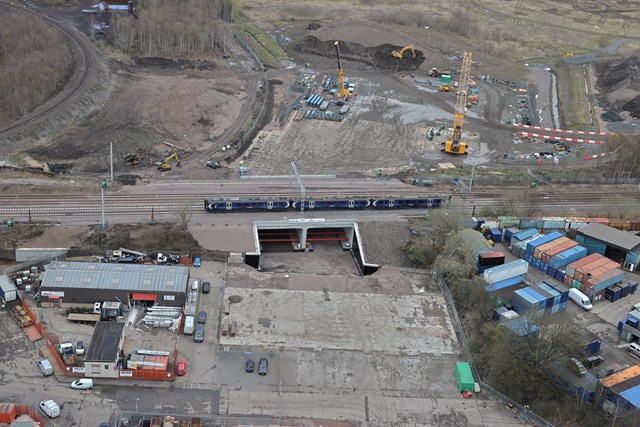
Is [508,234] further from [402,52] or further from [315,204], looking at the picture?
[402,52]

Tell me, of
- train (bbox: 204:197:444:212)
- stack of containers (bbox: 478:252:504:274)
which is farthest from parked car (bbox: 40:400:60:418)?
stack of containers (bbox: 478:252:504:274)

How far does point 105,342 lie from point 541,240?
43.7 meters

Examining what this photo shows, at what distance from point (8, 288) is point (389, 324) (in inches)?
1276

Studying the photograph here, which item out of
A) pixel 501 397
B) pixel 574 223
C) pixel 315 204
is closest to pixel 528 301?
pixel 501 397

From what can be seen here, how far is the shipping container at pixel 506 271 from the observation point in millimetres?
69375

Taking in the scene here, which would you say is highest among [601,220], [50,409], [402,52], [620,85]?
[620,85]

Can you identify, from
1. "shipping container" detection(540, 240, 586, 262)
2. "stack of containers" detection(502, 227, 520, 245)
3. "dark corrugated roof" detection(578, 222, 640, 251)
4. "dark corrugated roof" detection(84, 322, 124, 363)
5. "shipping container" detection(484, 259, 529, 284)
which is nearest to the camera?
"dark corrugated roof" detection(84, 322, 124, 363)

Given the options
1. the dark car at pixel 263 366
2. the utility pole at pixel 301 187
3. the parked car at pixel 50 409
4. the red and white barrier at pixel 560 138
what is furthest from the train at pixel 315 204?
the red and white barrier at pixel 560 138

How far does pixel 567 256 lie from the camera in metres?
72.9

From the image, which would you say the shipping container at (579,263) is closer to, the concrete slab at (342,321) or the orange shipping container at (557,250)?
Result: the orange shipping container at (557,250)

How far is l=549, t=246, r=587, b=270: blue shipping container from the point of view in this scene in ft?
237

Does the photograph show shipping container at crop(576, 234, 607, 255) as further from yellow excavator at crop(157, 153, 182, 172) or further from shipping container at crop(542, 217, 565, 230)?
yellow excavator at crop(157, 153, 182, 172)

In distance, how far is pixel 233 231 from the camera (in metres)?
75.2

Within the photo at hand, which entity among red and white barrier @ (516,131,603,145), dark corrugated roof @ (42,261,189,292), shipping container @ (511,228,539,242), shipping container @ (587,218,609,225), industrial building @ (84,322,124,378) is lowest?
industrial building @ (84,322,124,378)
